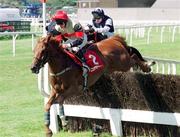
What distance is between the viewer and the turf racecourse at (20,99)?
943 cm

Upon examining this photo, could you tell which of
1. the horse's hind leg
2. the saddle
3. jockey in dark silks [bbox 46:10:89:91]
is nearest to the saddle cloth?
the saddle

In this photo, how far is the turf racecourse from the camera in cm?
943

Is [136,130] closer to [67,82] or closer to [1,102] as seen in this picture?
[67,82]

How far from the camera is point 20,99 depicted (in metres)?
12.8

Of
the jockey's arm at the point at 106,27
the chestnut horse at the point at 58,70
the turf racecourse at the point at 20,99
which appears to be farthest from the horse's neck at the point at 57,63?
the jockey's arm at the point at 106,27

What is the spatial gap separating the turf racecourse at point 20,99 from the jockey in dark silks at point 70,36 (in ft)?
4.00

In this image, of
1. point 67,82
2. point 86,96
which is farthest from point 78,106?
point 67,82

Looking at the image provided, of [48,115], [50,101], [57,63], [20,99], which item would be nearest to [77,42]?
[57,63]

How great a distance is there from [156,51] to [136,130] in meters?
15.4

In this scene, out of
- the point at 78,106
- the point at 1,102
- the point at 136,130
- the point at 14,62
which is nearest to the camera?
the point at 136,130

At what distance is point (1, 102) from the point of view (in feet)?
40.9

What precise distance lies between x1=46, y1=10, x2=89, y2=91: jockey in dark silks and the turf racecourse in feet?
4.00

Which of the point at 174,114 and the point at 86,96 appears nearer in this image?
the point at 174,114

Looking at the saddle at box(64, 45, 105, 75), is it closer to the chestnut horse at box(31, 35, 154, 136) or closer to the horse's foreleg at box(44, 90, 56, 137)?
the chestnut horse at box(31, 35, 154, 136)
